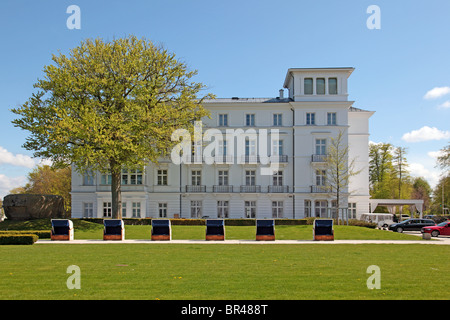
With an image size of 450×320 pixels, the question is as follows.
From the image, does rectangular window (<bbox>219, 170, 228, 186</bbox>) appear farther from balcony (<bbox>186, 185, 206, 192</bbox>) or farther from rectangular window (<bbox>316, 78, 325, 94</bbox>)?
rectangular window (<bbox>316, 78, 325, 94</bbox>)

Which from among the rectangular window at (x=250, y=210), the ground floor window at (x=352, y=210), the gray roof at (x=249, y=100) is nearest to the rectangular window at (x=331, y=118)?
the gray roof at (x=249, y=100)

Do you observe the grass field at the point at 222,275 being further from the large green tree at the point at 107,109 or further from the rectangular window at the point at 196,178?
the rectangular window at the point at 196,178

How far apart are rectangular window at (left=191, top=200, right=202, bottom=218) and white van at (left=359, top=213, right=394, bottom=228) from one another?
62.8 feet

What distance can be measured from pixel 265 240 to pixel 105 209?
31.7 m

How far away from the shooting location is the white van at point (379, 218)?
162ft

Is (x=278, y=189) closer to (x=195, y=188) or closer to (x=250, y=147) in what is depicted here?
(x=250, y=147)

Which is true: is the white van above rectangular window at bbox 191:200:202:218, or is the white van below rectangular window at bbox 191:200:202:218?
below

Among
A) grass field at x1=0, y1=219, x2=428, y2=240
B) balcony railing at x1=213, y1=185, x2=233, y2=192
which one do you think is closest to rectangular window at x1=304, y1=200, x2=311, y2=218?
balcony railing at x1=213, y1=185, x2=233, y2=192

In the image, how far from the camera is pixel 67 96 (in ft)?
111

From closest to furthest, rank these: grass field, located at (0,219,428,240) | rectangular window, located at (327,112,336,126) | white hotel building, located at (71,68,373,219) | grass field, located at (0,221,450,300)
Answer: grass field, located at (0,221,450,300)
grass field, located at (0,219,428,240)
white hotel building, located at (71,68,373,219)
rectangular window, located at (327,112,336,126)

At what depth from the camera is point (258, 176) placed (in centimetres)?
5284

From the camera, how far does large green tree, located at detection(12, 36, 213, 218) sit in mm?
31578
